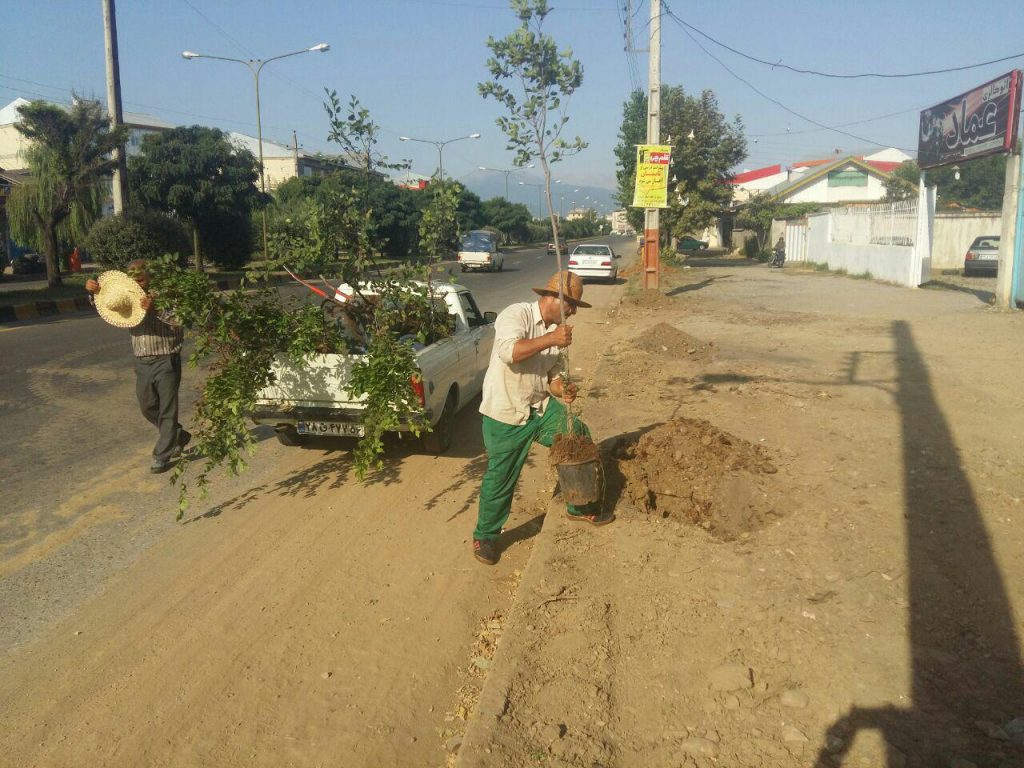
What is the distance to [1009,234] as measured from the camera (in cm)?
1645

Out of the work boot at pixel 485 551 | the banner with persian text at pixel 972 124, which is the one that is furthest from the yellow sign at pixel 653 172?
the work boot at pixel 485 551

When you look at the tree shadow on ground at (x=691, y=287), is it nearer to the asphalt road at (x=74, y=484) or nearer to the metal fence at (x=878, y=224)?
the metal fence at (x=878, y=224)

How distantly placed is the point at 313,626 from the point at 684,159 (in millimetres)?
37568

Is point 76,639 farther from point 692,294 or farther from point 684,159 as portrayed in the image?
point 684,159

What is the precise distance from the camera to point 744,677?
3381 mm

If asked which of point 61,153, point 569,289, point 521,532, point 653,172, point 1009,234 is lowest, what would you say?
point 521,532

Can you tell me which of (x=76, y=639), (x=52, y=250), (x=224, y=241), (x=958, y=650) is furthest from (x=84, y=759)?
(x=224, y=241)

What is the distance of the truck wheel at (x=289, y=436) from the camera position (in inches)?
290

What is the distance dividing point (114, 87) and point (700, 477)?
19971 millimetres

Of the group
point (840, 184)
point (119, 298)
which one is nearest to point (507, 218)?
point (840, 184)

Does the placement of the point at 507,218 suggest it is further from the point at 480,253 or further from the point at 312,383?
the point at 312,383

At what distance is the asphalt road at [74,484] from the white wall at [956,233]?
3108 centimetres

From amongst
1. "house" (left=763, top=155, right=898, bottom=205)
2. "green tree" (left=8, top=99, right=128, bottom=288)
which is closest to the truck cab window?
"green tree" (left=8, top=99, right=128, bottom=288)

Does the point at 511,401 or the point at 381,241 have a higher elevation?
the point at 381,241
